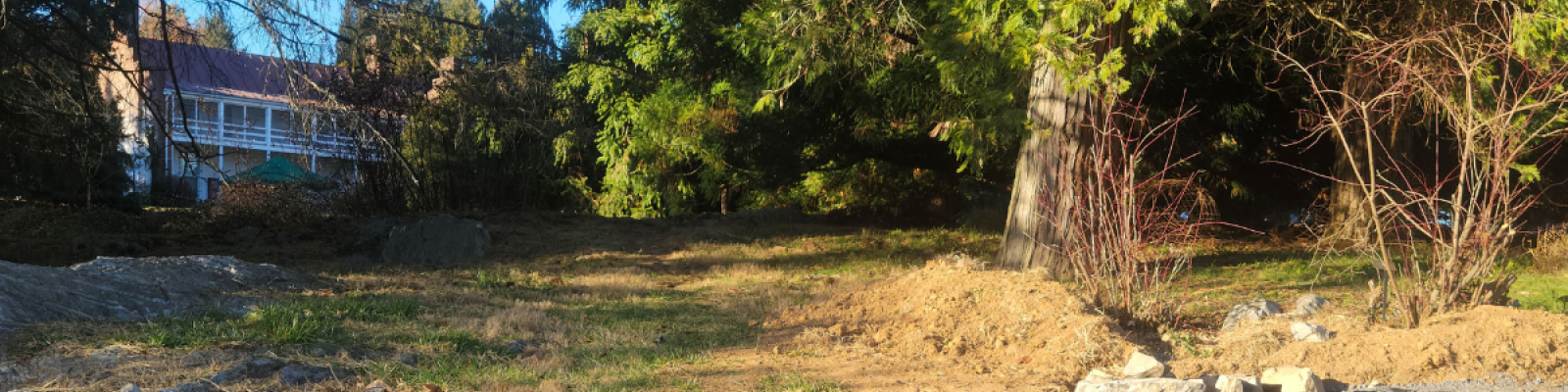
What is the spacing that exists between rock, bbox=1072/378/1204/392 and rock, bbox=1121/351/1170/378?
0.32 metres

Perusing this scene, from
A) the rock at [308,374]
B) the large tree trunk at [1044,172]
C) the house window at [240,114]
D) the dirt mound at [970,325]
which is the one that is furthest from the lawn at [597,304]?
the house window at [240,114]

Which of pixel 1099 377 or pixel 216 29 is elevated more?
pixel 216 29

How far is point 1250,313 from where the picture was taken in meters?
6.44

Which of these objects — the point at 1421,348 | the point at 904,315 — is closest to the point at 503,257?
the point at 904,315

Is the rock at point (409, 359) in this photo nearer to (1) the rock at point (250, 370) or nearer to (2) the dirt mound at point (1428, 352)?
(1) the rock at point (250, 370)

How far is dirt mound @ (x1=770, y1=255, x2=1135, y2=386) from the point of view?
5367 mm

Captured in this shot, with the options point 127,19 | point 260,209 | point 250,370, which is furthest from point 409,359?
point 260,209

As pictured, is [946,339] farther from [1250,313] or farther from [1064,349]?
[1250,313]

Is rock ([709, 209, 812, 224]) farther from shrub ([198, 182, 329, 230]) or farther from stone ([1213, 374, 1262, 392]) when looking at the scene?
stone ([1213, 374, 1262, 392])

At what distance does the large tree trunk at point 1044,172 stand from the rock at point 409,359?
5.02 metres

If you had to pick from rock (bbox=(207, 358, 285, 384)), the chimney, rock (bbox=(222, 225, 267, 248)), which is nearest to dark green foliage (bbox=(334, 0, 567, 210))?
the chimney

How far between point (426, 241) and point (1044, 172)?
712 centimetres

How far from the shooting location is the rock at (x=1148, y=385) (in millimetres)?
4184

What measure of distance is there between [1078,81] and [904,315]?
2132 mm
